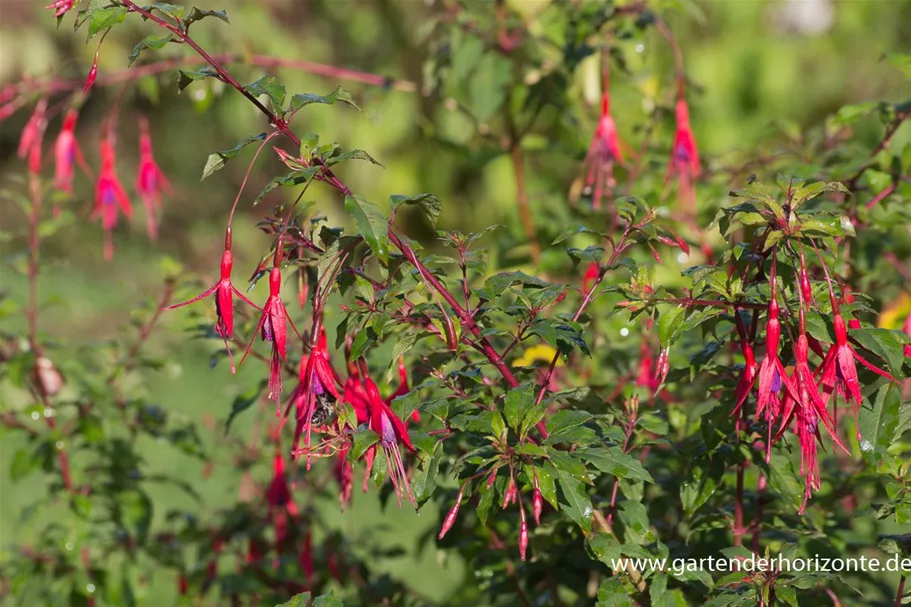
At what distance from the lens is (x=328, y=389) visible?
708 mm

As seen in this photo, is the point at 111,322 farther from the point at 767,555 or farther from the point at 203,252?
the point at 767,555

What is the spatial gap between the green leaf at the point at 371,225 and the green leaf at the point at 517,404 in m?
0.15

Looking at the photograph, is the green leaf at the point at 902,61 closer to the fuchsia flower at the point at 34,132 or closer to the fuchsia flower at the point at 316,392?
the fuchsia flower at the point at 316,392

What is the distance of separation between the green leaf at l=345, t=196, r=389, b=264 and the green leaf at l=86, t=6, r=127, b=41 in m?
0.20

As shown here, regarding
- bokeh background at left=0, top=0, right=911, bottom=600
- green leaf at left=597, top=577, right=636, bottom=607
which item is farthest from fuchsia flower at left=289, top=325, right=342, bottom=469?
bokeh background at left=0, top=0, right=911, bottom=600

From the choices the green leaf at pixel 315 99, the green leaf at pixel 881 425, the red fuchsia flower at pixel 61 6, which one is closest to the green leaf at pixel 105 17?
the red fuchsia flower at pixel 61 6

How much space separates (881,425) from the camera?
2.53 feet

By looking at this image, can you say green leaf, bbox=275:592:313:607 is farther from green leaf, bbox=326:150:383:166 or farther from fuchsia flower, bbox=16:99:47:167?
fuchsia flower, bbox=16:99:47:167

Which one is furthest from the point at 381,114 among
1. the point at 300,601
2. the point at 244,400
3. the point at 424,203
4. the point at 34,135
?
the point at 300,601

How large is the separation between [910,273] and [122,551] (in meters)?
1.11

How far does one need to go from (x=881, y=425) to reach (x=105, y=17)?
62 cm

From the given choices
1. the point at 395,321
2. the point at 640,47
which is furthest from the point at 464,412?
the point at 640,47

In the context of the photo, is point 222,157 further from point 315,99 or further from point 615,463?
point 615,463

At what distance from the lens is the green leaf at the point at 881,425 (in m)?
0.77
